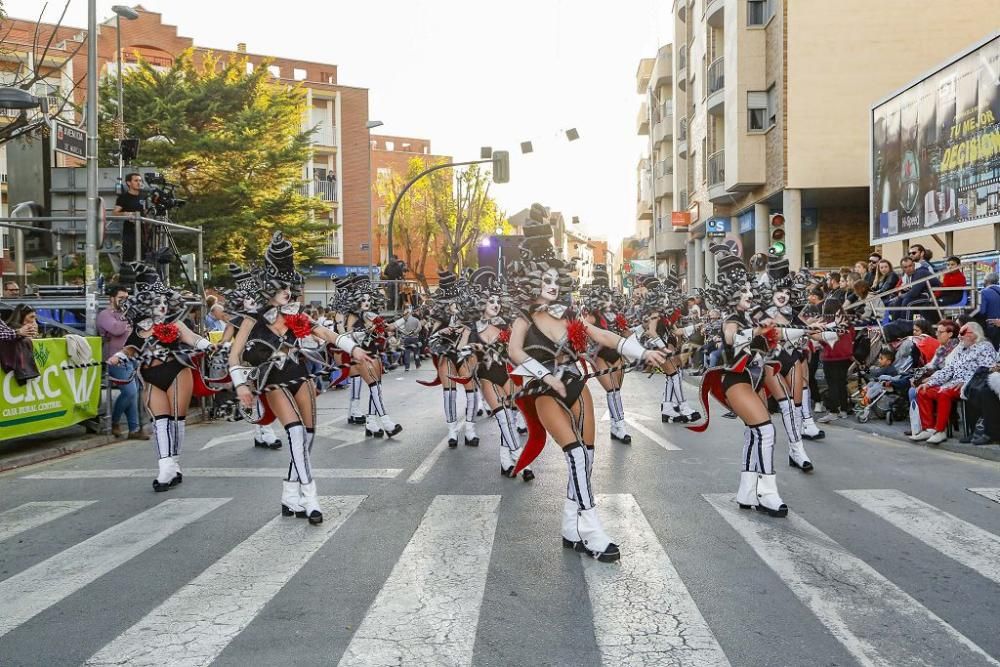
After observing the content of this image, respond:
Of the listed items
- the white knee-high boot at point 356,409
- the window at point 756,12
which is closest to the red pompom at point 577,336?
the white knee-high boot at point 356,409

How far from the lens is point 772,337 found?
816 cm

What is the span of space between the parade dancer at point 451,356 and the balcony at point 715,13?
25.8 metres

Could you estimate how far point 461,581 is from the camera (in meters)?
5.59

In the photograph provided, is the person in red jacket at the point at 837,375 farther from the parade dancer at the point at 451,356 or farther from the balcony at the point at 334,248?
the balcony at the point at 334,248

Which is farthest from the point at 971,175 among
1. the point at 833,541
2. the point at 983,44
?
the point at 833,541

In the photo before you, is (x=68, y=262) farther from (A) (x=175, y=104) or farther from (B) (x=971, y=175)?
(B) (x=971, y=175)

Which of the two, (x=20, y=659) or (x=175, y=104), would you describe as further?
(x=175, y=104)

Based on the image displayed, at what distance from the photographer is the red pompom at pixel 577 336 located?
6.63 m

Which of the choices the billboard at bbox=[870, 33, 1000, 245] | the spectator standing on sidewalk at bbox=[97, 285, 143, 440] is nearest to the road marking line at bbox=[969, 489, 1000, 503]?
the billboard at bbox=[870, 33, 1000, 245]

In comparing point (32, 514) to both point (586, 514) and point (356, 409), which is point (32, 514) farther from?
point (356, 409)

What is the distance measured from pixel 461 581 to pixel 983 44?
15.8 metres

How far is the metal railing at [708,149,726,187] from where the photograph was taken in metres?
34.5

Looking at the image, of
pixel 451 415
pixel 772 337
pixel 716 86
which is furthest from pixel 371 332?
pixel 716 86

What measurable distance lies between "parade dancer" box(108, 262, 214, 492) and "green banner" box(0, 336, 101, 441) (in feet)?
8.63
